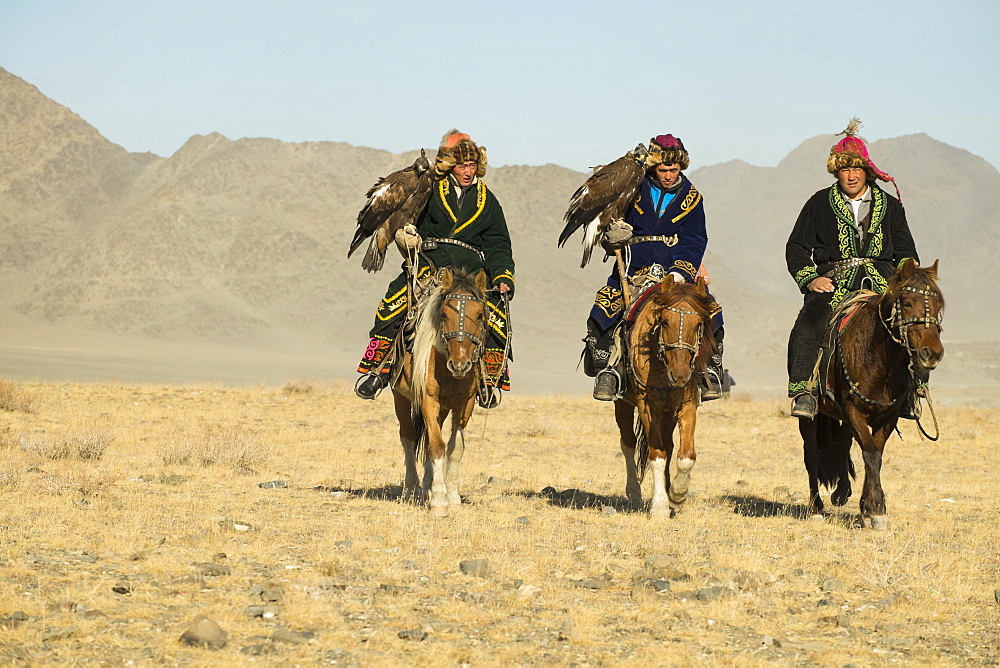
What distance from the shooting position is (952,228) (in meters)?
121

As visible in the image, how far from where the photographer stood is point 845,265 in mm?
9352

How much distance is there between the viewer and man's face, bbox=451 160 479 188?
9.51 m

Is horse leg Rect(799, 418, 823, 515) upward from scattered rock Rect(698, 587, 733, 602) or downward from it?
upward

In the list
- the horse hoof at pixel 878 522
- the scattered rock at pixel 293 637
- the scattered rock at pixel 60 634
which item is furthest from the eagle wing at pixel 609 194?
the scattered rock at pixel 60 634

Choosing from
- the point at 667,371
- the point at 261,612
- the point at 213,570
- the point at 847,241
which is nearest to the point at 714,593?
the point at 667,371

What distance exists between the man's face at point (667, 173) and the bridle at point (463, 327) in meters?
2.02

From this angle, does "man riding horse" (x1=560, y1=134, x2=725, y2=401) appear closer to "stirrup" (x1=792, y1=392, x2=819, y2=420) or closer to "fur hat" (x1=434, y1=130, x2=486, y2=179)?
"stirrup" (x1=792, y1=392, x2=819, y2=420)

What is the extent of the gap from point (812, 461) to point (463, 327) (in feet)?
11.2

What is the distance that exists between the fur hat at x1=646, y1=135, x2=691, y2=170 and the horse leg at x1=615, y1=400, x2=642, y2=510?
82.6 inches

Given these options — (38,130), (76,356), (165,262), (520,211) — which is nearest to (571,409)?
(76,356)

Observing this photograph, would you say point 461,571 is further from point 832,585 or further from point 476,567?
point 832,585

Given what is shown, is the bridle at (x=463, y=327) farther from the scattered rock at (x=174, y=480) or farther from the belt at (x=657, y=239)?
the scattered rock at (x=174, y=480)

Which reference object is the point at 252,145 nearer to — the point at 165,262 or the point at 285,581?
the point at 165,262

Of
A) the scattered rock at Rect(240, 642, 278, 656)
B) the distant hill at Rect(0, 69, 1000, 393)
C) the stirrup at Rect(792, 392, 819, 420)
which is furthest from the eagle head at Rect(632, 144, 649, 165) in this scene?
the distant hill at Rect(0, 69, 1000, 393)
